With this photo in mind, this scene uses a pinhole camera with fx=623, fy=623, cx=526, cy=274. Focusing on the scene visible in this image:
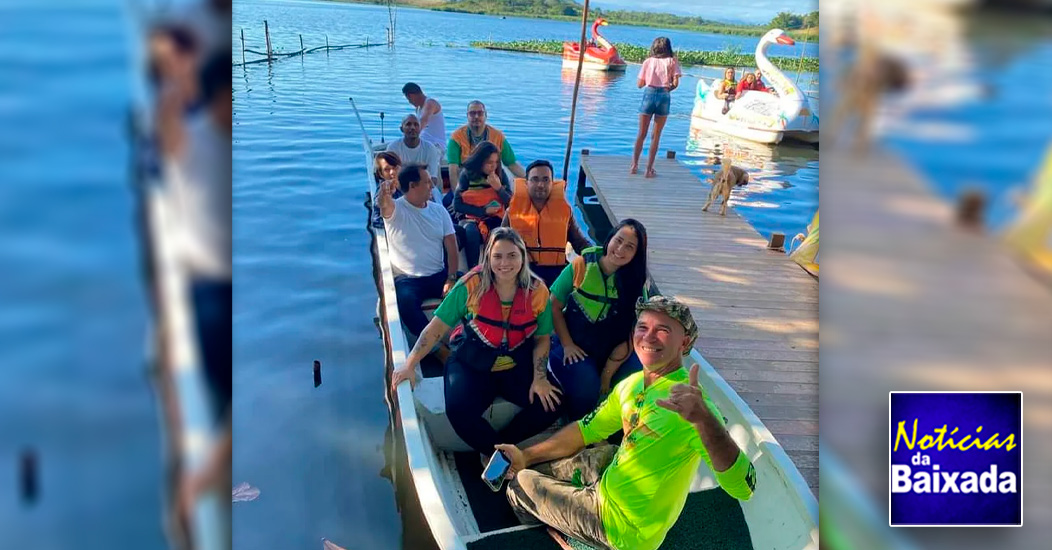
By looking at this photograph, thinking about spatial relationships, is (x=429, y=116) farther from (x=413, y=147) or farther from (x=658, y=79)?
(x=658, y=79)

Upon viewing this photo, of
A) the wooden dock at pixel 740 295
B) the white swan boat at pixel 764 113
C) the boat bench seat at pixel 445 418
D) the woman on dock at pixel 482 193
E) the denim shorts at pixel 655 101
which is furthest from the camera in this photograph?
the white swan boat at pixel 764 113

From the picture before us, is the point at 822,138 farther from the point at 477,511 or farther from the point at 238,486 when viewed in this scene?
the point at 238,486

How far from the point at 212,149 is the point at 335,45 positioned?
8.67 meters

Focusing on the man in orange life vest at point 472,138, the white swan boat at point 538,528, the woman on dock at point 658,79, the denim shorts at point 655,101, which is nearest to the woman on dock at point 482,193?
the man in orange life vest at point 472,138

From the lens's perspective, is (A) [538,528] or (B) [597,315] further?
(B) [597,315]

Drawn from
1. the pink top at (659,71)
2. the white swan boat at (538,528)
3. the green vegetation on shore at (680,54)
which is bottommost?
the white swan boat at (538,528)

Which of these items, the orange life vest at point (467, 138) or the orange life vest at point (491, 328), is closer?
the orange life vest at point (491, 328)

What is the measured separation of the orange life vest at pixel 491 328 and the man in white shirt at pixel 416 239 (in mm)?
788

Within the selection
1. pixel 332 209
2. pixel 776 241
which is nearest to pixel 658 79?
pixel 776 241

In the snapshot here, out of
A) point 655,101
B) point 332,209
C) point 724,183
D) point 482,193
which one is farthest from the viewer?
point 332,209

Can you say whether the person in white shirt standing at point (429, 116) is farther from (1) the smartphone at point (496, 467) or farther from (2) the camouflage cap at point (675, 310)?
(2) the camouflage cap at point (675, 310)

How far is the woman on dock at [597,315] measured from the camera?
220cm

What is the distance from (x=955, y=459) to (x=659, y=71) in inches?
184

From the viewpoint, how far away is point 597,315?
2.25m
